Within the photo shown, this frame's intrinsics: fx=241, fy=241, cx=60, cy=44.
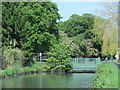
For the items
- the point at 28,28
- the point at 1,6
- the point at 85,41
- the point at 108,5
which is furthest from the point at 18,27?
the point at 85,41

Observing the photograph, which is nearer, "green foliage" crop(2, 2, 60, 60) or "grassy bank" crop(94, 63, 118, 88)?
"grassy bank" crop(94, 63, 118, 88)

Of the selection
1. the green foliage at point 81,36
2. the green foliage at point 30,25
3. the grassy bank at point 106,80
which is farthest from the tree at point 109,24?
the green foliage at point 81,36

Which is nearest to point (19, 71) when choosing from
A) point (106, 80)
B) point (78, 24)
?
point (106, 80)

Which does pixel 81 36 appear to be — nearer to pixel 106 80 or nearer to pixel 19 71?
pixel 19 71

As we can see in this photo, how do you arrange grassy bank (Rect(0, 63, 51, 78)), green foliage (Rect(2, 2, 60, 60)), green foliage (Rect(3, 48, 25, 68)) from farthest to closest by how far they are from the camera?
green foliage (Rect(2, 2, 60, 60)) < green foliage (Rect(3, 48, 25, 68)) < grassy bank (Rect(0, 63, 51, 78))

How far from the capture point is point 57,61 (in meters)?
27.5

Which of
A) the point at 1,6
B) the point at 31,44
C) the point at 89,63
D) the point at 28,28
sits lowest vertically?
the point at 89,63

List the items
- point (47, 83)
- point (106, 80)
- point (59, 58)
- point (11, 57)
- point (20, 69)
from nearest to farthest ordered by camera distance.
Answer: point (106, 80)
point (47, 83)
point (20, 69)
point (11, 57)
point (59, 58)

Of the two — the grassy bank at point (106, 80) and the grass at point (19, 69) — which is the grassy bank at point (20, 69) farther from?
the grassy bank at point (106, 80)

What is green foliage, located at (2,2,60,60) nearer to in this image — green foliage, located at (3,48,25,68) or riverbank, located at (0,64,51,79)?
riverbank, located at (0,64,51,79)

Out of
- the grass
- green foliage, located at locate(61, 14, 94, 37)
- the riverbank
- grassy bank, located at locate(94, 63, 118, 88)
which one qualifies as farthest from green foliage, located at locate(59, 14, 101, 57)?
grassy bank, located at locate(94, 63, 118, 88)

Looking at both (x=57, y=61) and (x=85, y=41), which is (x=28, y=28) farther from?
(x=85, y=41)

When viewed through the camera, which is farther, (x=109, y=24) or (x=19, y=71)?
(x=19, y=71)

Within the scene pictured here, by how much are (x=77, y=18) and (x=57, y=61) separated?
1758 centimetres
